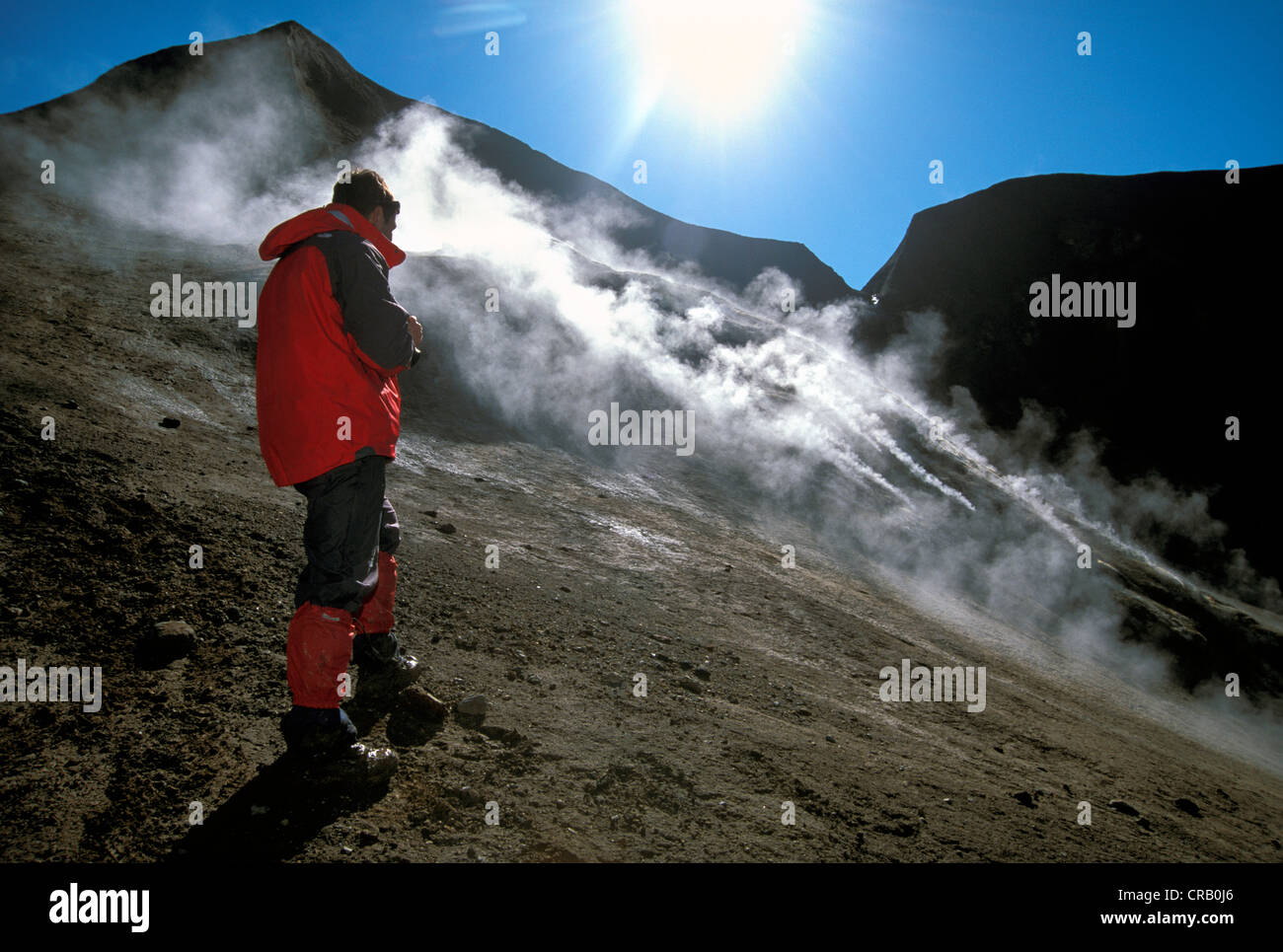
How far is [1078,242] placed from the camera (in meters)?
30.7

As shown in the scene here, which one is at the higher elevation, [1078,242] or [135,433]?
[1078,242]

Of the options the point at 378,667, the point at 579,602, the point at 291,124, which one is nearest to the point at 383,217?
the point at 378,667

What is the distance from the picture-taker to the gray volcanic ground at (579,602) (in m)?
2.61

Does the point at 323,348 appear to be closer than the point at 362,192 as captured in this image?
Yes

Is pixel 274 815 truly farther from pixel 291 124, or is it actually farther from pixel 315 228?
pixel 291 124

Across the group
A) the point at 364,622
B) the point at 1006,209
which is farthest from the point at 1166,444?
the point at 364,622

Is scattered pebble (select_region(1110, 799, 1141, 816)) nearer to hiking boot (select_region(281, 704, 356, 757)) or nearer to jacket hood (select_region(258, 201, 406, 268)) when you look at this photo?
hiking boot (select_region(281, 704, 356, 757))

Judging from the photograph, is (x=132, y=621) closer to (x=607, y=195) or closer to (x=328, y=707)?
(x=328, y=707)

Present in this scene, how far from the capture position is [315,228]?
265 centimetres

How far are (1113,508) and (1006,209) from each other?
52.9ft

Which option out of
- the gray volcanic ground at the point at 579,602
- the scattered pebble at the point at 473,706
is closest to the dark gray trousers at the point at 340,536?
the gray volcanic ground at the point at 579,602

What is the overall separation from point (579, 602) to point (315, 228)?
3.50 meters

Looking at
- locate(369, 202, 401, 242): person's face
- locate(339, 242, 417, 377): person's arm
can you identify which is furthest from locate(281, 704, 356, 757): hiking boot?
locate(369, 202, 401, 242): person's face

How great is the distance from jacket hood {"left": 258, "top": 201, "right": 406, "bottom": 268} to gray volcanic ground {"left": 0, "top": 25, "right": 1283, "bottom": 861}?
178cm
